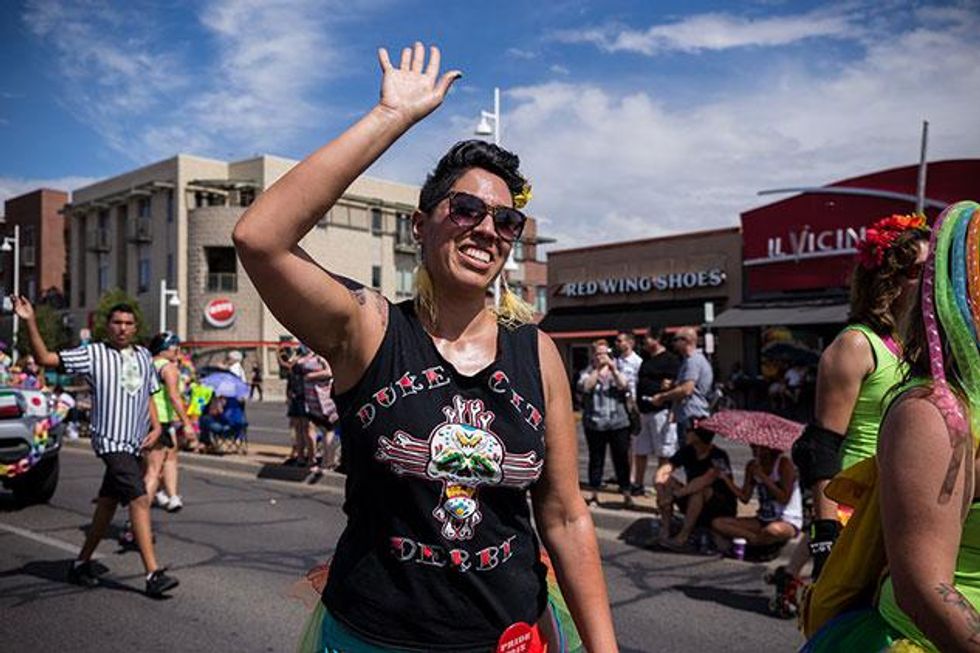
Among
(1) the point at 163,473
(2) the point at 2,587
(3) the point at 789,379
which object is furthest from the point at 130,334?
(3) the point at 789,379

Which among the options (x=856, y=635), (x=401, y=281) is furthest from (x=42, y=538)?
(x=401, y=281)

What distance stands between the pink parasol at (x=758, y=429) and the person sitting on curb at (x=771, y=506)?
295 mm

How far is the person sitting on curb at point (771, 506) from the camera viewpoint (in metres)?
6.62

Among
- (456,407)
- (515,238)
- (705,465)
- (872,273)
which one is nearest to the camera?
(456,407)

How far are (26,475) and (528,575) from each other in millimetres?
8724

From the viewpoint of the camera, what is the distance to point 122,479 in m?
5.73

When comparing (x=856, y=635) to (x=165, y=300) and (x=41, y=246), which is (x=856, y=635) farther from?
(x=41, y=246)

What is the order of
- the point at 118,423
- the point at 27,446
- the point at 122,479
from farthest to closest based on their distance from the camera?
the point at 27,446, the point at 118,423, the point at 122,479

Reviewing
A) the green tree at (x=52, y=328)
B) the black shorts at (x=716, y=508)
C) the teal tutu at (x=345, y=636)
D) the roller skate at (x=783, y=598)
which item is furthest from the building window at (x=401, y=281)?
the teal tutu at (x=345, y=636)

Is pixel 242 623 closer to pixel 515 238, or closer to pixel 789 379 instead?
pixel 515 238

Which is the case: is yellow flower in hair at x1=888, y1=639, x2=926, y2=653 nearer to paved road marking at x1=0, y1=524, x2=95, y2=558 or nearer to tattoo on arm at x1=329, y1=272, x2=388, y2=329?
tattoo on arm at x1=329, y1=272, x2=388, y2=329

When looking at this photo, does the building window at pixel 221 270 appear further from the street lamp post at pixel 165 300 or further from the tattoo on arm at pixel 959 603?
the tattoo on arm at pixel 959 603

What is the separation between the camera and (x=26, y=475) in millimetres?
9180

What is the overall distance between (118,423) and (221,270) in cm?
4074
